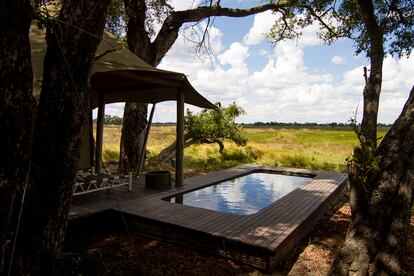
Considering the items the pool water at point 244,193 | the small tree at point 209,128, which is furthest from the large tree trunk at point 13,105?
the small tree at point 209,128

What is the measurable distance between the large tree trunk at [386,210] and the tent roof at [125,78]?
14.3 ft

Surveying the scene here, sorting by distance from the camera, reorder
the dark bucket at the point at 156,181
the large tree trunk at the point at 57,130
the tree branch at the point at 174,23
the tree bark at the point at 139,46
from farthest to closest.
Answer: the tree branch at the point at 174,23
the tree bark at the point at 139,46
the dark bucket at the point at 156,181
the large tree trunk at the point at 57,130

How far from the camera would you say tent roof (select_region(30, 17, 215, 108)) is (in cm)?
600

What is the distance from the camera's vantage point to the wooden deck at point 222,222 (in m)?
4.67

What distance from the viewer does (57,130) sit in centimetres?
306

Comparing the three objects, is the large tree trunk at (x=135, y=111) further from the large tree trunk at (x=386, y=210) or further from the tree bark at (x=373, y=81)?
the large tree trunk at (x=386, y=210)

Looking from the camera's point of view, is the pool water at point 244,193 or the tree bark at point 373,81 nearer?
the tree bark at point 373,81

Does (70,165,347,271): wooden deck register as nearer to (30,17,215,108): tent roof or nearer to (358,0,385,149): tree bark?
(358,0,385,149): tree bark

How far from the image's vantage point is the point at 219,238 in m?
4.87

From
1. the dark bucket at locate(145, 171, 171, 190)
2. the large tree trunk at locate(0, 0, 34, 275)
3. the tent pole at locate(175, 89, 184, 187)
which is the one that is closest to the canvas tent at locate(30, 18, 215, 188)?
the tent pole at locate(175, 89, 184, 187)

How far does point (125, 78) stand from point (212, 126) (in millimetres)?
8469

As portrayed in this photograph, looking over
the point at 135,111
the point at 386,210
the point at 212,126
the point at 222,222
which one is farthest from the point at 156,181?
the point at 212,126

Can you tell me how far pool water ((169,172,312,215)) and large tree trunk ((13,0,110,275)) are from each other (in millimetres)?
4460

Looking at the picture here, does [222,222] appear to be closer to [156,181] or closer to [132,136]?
[156,181]
